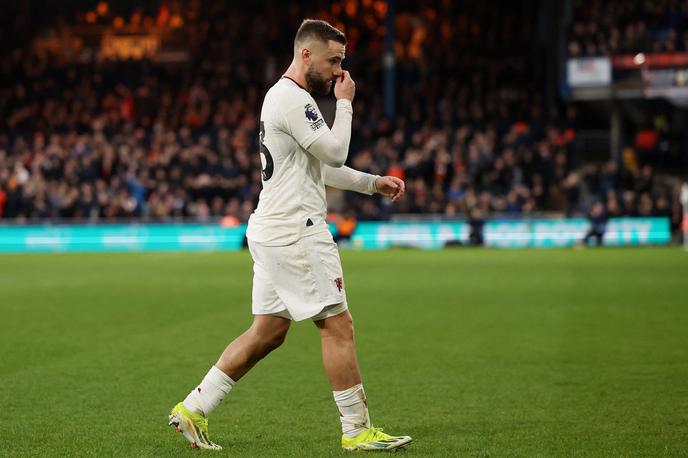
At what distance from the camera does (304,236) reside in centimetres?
573

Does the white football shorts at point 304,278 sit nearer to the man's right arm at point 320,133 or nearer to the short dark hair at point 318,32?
the man's right arm at point 320,133

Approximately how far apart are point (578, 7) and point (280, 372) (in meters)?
31.0

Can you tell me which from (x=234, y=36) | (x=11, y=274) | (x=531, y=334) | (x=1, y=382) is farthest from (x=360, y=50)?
(x=1, y=382)

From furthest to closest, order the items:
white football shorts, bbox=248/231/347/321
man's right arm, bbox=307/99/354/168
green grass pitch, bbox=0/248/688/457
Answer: green grass pitch, bbox=0/248/688/457 → white football shorts, bbox=248/231/347/321 → man's right arm, bbox=307/99/354/168

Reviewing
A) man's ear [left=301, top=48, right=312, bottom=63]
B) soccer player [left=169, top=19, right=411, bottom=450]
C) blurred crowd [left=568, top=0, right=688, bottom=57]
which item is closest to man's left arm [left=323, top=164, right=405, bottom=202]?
soccer player [left=169, top=19, right=411, bottom=450]

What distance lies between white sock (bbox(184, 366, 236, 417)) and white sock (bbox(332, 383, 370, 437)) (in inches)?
26.1

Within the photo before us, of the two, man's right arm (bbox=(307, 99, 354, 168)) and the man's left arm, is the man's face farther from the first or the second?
the man's left arm

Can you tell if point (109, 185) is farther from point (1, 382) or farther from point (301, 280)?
point (301, 280)

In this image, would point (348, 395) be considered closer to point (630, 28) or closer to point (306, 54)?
point (306, 54)

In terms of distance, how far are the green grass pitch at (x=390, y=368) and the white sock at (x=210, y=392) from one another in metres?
0.25

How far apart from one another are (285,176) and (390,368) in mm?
3494

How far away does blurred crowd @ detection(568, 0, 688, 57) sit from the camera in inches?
1320

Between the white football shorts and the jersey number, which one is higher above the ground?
the jersey number

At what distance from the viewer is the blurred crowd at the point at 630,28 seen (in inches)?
1320
